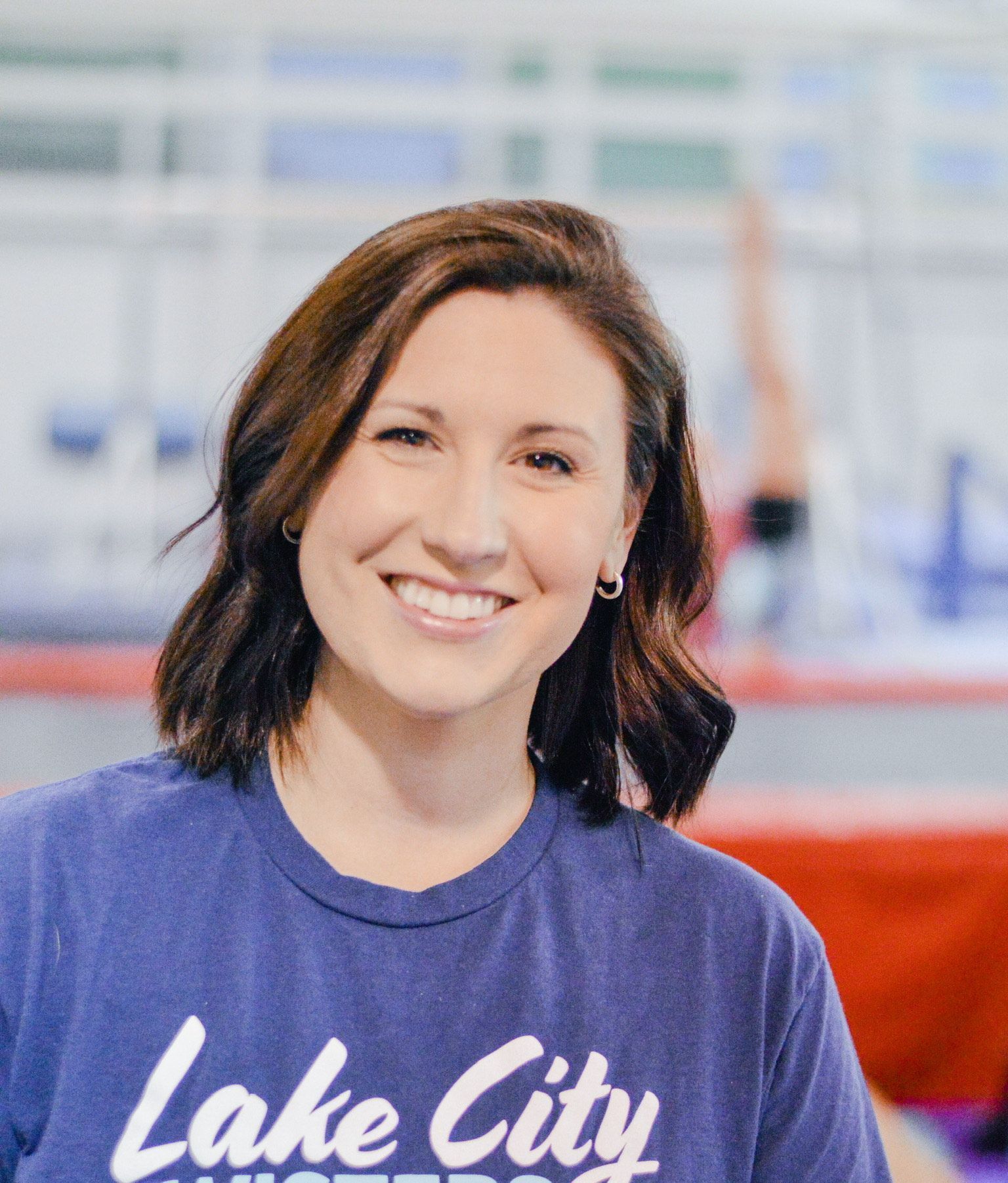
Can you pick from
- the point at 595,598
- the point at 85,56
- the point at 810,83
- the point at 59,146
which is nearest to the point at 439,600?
the point at 595,598

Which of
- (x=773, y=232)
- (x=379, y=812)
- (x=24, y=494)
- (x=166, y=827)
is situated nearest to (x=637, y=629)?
(x=379, y=812)

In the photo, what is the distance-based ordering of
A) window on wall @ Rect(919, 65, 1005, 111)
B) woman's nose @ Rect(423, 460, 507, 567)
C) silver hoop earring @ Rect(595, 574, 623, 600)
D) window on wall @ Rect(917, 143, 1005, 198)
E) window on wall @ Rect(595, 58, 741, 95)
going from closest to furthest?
woman's nose @ Rect(423, 460, 507, 567) < silver hoop earring @ Rect(595, 574, 623, 600) < window on wall @ Rect(917, 143, 1005, 198) < window on wall @ Rect(595, 58, 741, 95) < window on wall @ Rect(919, 65, 1005, 111)

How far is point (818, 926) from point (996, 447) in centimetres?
530

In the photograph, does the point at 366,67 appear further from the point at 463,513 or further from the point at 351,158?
the point at 463,513

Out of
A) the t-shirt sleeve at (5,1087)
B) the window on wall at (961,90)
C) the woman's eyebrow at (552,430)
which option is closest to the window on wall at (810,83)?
the window on wall at (961,90)

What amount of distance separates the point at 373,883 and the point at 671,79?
6646mm

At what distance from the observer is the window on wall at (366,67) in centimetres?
636

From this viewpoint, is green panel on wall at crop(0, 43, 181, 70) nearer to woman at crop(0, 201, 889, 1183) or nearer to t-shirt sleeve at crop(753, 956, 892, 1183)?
woman at crop(0, 201, 889, 1183)

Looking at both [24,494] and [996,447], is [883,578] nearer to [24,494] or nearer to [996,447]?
[996,447]

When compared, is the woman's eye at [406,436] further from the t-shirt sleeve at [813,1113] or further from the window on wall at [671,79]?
the window on wall at [671,79]

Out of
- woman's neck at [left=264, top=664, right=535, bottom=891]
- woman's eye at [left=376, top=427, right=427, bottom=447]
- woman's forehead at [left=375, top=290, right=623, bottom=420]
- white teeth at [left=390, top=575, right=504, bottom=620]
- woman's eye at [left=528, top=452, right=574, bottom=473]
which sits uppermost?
woman's forehead at [left=375, top=290, right=623, bottom=420]

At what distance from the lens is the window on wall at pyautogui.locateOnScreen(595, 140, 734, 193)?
6.42 m

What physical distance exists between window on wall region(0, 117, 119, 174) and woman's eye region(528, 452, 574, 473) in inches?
243

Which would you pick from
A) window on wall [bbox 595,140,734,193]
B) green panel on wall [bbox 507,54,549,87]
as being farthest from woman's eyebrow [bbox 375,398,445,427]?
green panel on wall [bbox 507,54,549,87]
